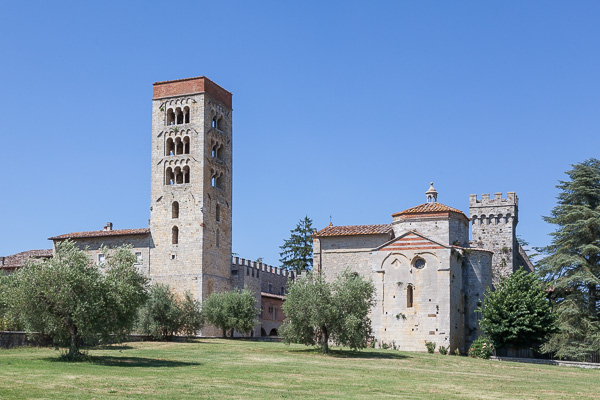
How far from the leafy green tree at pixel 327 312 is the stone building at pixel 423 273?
6123 millimetres

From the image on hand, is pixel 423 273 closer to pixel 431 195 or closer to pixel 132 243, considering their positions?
pixel 431 195

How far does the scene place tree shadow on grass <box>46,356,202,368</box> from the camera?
29116 millimetres

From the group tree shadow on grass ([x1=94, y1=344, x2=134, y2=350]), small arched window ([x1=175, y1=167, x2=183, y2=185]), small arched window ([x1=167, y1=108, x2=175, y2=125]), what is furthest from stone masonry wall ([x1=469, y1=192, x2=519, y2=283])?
tree shadow on grass ([x1=94, y1=344, x2=134, y2=350])

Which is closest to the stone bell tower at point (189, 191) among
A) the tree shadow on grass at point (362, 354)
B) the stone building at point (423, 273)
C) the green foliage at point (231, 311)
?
the green foliage at point (231, 311)

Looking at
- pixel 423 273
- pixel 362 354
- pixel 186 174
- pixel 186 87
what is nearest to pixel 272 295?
pixel 186 174

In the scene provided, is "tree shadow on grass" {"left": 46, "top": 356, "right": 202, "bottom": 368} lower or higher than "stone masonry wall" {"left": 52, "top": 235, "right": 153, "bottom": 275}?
lower

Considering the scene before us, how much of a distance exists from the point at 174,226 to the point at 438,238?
2218 cm

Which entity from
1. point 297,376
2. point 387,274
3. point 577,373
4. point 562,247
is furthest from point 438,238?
point 297,376

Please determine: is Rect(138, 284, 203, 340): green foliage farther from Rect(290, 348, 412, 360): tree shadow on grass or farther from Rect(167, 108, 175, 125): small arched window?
Rect(167, 108, 175, 125): small arched window

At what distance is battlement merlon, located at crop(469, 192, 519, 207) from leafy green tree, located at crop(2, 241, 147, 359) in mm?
40553

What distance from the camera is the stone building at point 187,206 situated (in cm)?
5984

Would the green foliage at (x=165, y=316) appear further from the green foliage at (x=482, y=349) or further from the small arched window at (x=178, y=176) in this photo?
the green foliage at (x=482, y=349)

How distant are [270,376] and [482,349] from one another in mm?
23238

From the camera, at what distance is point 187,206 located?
60.6 metres
